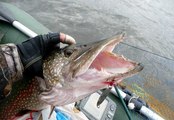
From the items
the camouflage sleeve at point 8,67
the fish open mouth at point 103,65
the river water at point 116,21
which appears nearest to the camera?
the fish open mouth at point 103,65

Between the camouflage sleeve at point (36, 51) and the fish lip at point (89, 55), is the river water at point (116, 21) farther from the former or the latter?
the fish lip at point (89, 55)

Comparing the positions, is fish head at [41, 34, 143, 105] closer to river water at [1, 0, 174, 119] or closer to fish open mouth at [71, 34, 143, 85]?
fish open mouth at [71, 34, 143, 85]

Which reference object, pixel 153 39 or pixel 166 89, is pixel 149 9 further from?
pixel 166 89

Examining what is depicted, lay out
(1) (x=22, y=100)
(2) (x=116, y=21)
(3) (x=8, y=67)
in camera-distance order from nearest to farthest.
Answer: (3) (x=8, y=67)
(1) (x=22, y=100)
(2) (x=116, y=21)

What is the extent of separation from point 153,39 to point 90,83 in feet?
20.3

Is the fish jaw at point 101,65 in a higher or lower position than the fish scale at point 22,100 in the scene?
higher

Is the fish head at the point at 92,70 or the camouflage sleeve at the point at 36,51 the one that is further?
the camouflage sleeve at the point at 36,51

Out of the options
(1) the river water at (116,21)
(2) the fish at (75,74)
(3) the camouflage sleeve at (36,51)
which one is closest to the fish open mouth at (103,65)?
(2) the fish at (75,74)

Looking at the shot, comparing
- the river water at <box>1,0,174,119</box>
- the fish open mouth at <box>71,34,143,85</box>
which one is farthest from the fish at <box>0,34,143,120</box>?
the river water at <box>1,0,174,119</box>

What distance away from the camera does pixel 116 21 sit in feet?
24.4

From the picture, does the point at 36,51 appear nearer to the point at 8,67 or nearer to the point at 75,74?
the point at 8,67

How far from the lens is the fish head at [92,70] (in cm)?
122

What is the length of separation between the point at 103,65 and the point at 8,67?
48 centimetres

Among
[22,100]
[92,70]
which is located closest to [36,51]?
[22,100]
